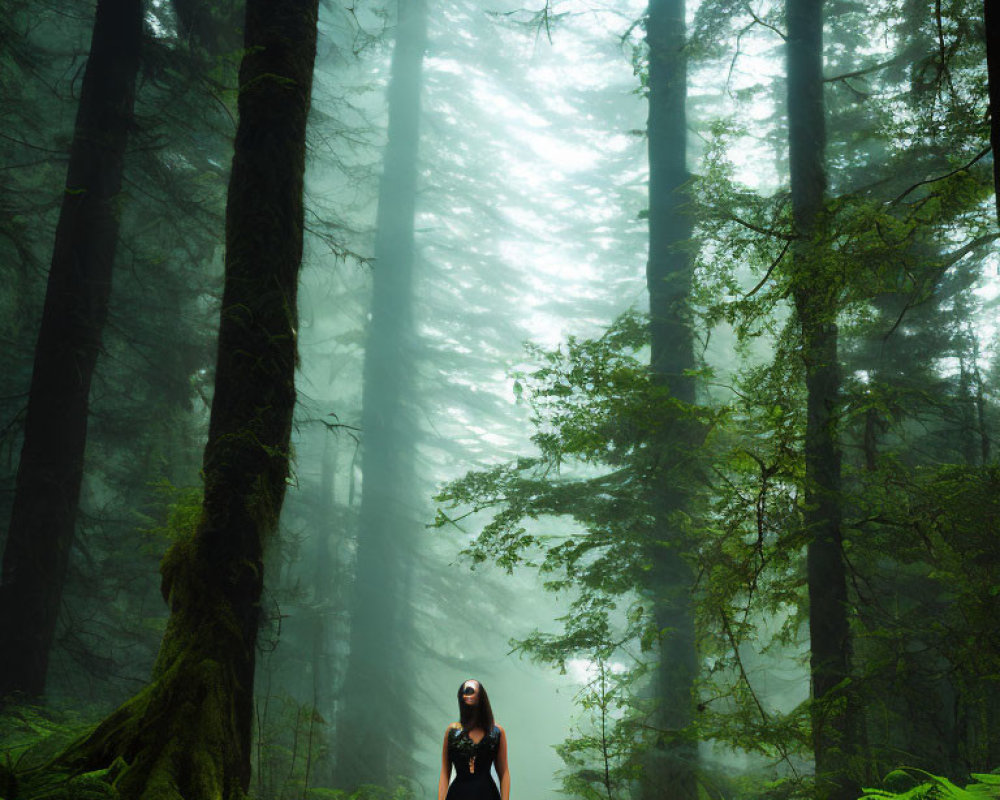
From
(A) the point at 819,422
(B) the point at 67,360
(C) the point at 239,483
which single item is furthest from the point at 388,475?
(C) the point at 239,483

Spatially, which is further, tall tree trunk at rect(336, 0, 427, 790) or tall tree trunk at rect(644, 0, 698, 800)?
tall tree trunk at rect(336, 0, 427, 790)

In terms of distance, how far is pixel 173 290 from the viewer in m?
11.1

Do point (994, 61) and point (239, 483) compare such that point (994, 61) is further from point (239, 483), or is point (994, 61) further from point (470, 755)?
point (470, 755)

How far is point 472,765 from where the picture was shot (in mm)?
4414

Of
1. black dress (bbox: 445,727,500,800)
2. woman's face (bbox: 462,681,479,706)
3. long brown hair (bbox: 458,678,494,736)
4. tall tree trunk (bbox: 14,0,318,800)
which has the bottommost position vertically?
black dress (bbox: 445,727,500,800)

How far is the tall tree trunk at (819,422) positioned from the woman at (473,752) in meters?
2.84

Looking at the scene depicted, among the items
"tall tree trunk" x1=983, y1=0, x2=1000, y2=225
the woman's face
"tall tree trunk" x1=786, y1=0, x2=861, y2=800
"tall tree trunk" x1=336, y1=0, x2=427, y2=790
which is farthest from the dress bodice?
"tall tree trunk" x1=336, y1=0, x2=427, y2=790

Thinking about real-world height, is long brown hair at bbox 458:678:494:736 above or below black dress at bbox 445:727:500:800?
above

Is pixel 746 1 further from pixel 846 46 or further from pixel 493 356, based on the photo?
pixel 493 356

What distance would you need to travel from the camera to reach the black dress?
434 cm

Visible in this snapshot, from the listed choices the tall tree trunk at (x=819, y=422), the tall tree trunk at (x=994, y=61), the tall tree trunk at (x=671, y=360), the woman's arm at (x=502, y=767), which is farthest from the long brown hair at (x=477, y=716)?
the tall tree trunk at (x=994, y=61)

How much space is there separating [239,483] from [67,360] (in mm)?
4490

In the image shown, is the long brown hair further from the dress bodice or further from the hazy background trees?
the hazy background trees

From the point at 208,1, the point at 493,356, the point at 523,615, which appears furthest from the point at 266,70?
the point at 523,615
